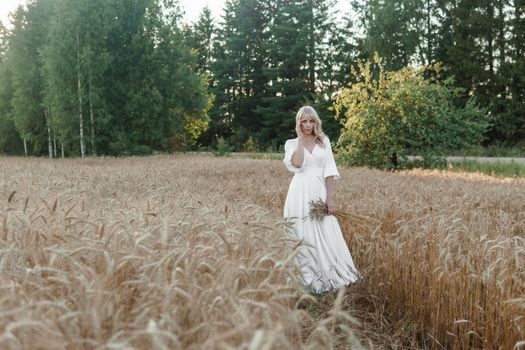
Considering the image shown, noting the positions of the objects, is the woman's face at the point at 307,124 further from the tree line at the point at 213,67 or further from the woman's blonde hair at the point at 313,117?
the tree line at the point at 213,67

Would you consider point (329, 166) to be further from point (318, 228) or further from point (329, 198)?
point (318, 228)

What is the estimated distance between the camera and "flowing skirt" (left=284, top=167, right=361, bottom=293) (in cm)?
514

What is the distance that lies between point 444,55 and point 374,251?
116 feet

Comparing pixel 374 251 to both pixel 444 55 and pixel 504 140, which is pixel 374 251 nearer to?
pixel 504 140

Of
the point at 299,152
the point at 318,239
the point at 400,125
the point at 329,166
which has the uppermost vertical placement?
the point at 400,125

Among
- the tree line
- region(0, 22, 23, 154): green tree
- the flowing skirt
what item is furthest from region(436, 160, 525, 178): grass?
region(0, 22, 23, 154): green tree

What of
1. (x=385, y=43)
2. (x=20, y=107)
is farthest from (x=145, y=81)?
(x=385, y=43)

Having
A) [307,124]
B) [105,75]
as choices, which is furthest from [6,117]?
[307,124]

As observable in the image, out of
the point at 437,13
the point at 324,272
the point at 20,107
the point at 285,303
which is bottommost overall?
the point at 324,272

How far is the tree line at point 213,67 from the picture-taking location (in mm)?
27047

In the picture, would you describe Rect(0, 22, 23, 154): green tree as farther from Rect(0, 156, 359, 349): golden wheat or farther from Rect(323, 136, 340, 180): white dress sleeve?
Rect(0, 156, 359, 349): golden wheat

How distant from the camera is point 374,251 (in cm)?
538

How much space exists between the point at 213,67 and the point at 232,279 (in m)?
49.0

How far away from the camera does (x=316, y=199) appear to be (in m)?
5.47
